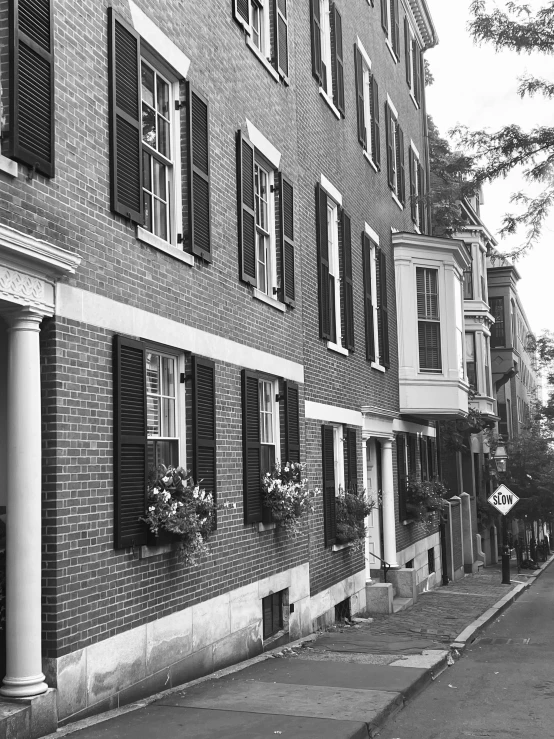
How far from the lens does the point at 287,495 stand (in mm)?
12062

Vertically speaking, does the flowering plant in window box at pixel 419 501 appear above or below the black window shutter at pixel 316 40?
below

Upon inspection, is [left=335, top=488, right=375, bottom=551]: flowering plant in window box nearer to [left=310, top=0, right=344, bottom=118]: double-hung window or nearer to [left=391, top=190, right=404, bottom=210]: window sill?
[left=310, top=0, right=344, bottom=118]: double-hung window

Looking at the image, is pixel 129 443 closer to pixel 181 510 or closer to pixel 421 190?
pixel 181 510

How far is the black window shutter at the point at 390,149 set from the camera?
2173 centimetres

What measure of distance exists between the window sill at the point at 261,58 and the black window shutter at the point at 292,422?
432 cm

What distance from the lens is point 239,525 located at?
11.1 meters

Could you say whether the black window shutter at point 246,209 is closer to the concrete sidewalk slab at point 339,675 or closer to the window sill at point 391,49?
the concrete sidewalk slab at point 339,675

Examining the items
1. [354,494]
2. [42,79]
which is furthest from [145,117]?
[354,494]

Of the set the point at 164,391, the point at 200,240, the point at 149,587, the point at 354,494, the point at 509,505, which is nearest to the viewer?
the point at 149,587

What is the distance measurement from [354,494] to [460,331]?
7734mm

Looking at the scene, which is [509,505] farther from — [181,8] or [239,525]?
[181,8]

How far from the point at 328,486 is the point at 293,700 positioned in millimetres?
6566

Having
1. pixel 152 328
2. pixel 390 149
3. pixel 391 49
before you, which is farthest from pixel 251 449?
pixel 391 49

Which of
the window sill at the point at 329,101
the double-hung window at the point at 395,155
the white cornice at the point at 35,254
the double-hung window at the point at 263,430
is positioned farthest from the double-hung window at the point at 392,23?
the white cornice at the point at 35,254
